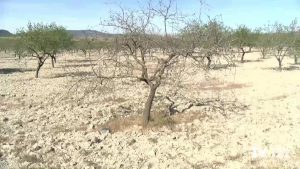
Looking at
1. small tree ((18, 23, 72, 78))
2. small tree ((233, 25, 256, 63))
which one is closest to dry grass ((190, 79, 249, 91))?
small tree ((18, 23, 72, 78))

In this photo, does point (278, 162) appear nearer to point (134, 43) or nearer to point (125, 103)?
point (134, 43)

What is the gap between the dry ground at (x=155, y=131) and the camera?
10967mm

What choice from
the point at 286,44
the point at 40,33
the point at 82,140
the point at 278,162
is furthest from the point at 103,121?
the point at 286,44

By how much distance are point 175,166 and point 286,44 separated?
28.7 m

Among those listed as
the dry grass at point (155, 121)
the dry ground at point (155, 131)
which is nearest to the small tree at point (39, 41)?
the dry ground at point (155, 131)

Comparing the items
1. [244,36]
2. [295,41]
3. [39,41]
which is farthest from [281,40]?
[39,41]

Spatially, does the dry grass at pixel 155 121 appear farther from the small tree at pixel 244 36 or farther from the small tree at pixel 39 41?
the small tree at pixel 244 36

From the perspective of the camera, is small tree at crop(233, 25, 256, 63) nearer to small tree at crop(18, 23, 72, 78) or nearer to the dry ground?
small tree at crop(18, 23, 72, 78)

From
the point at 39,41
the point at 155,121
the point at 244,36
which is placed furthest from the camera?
the point at 244,36

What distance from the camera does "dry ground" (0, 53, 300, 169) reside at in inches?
432

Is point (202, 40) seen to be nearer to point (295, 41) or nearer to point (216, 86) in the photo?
point (216, 86)

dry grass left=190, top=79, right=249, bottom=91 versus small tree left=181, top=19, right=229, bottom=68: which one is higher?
small tree left=181, top=19, right=229, bottom=68

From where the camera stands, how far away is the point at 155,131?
44.4 ft

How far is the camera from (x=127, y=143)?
12.5 m
